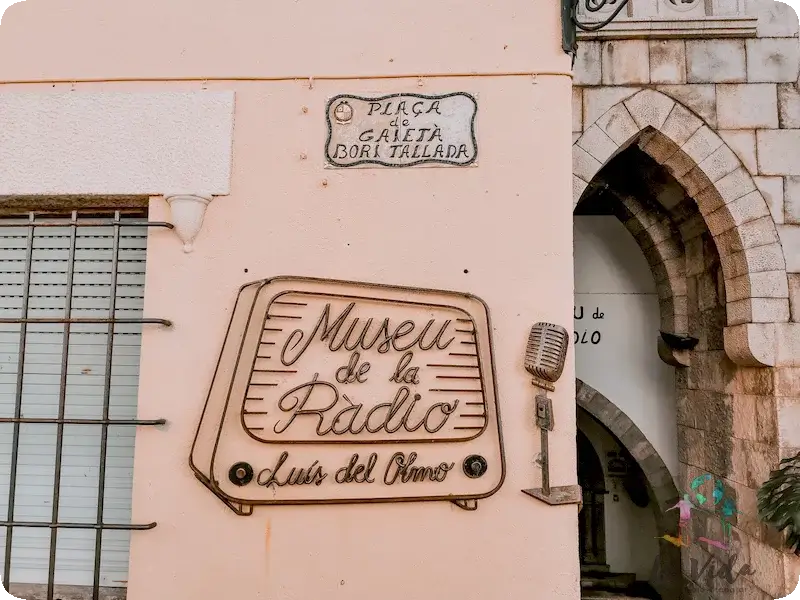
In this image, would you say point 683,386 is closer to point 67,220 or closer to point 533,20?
point 533,20

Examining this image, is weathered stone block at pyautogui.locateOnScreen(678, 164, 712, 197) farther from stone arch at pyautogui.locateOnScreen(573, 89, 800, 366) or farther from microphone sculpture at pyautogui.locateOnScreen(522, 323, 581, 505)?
microphone sculpture at pyautogui.locateOnScreen(522, 323, 581, 505)

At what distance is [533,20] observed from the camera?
1914 millimetres

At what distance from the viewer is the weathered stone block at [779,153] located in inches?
109

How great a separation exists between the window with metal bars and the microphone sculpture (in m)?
1.39

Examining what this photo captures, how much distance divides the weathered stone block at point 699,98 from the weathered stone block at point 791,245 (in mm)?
658

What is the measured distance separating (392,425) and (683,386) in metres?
2.72

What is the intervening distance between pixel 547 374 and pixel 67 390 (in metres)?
1.76

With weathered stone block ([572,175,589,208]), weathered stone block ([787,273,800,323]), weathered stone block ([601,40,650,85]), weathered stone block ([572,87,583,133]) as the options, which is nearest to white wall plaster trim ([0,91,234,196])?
weathered stone block ([572,175,589,208])

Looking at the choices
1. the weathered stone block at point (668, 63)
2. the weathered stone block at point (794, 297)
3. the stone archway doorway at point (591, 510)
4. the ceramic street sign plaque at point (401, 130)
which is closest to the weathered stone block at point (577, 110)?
the weathered stone block at point (668, 63)

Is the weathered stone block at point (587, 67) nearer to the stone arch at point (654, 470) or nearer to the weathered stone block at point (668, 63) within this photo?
the weathered stone block at point (668, 63)

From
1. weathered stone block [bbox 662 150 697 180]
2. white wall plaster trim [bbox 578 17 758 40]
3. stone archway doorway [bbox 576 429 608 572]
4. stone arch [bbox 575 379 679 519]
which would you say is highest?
white wall plaster trim [bbox 578 17 758 40]

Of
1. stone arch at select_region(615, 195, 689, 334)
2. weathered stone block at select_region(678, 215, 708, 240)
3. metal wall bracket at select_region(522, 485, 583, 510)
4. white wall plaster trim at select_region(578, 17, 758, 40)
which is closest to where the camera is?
metal wall bracket at select_region(522, 485, 583, 510)

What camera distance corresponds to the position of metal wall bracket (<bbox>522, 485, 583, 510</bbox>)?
169 cm

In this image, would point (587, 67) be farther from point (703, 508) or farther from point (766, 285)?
point (703, 508)
